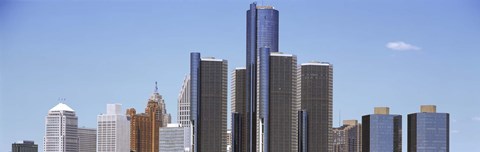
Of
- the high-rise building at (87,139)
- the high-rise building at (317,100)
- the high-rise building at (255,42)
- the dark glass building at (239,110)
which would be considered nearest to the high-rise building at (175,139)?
the dark glass building at (239,110)

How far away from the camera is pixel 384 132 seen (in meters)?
42.4

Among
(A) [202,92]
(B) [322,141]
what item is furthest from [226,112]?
(B) [322,141]

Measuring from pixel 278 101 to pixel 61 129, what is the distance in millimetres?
20272

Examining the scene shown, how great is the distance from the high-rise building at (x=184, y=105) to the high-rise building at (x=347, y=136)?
23.1ft

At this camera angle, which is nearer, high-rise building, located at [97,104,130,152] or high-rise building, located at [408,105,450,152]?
high-rise building, located at [408,105,450,152]

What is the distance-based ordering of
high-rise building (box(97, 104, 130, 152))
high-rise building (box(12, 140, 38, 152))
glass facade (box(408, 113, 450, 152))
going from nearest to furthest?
glass facade (box(408, 113, 450, 152))
high-rise building (box(12, 140, 38, 152))
high-rise building (box(97, 104, 130, 152))

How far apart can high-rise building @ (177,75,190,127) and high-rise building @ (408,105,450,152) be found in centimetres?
1136

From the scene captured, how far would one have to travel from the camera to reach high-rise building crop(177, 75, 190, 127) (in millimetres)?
49031

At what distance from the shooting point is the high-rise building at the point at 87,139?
56938 mm

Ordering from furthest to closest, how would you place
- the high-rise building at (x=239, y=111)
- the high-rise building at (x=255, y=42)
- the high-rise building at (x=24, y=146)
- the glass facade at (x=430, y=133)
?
the high-rise building at (x=24, y=146) < the glass facade at (x=430, y=133) < the high-rise building at (x=255, y=42) < the high-rise building at (x=239, y=111)

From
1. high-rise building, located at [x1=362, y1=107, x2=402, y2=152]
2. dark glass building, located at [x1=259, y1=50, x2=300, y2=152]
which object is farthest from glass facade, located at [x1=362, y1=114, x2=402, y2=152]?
dark glass building, located at [x1=259, y1=50, x2=300, y2=152]

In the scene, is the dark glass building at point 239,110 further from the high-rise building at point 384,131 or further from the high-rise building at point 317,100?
the high-rise building at point 384,131

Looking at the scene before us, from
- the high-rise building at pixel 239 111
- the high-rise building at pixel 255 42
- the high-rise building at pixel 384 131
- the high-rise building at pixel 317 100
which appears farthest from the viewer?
the high-rise building at pixel 384 131

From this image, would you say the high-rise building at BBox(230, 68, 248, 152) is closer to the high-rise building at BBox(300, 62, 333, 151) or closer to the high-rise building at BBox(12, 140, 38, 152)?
the high-rise building at BBox(300, 62, 333, 151)
